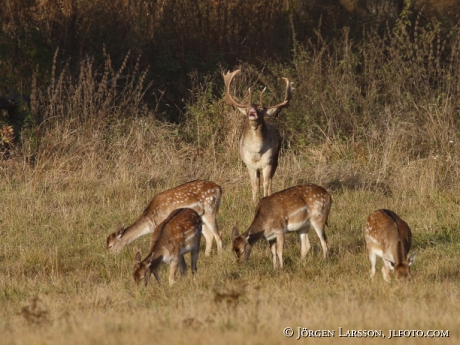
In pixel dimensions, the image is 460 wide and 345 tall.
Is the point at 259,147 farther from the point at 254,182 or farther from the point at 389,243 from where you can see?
the point at 389,243

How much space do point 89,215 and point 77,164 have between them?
8.58ft

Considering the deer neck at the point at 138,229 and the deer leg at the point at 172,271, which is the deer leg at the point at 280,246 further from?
the deer neck at the point at 138,229

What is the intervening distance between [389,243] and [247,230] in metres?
1.87

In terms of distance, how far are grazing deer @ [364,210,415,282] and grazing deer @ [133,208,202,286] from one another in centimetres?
195

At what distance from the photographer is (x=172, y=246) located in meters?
9.12

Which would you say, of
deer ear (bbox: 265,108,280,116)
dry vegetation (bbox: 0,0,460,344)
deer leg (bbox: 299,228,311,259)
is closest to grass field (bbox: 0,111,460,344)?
dry vegetation (bbox: 0,0,460,344)

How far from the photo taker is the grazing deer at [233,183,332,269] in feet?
33.0

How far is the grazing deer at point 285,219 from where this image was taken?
396 inches

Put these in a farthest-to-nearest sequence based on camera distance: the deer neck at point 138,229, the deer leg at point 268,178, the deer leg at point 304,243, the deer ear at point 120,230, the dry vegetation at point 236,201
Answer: the deer leg at point 268,178, the deer neck at point 138,229, the deer ear at point 120,230, the deer leg at point 304,243, the dry vegetation at point 236,201

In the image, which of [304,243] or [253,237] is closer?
[253,237]

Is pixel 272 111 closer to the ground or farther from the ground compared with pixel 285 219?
farther from the ground

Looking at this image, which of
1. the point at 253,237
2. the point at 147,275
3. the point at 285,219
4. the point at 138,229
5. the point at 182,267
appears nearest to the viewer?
the point at 147,275

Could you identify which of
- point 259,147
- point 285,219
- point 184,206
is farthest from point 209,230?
point 259,147

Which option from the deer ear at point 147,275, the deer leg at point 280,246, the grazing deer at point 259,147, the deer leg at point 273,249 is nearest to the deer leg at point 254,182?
the grazing deer at point 259,147
